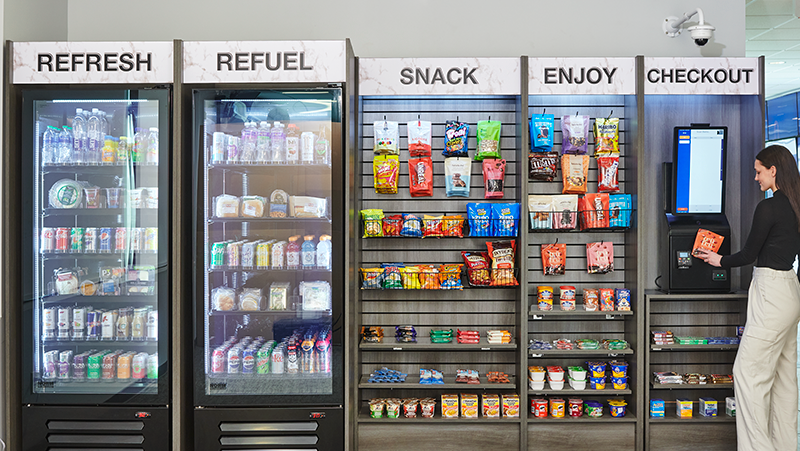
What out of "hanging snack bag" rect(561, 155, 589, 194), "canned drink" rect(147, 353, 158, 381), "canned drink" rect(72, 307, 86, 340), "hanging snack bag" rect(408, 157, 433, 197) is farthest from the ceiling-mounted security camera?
"canned drink" rect(72, 307, 86, 340)

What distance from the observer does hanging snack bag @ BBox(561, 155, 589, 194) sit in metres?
3.70

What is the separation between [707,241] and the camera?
11.6 feet

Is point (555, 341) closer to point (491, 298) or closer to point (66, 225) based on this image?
point (491, 298)

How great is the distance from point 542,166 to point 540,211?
33cm

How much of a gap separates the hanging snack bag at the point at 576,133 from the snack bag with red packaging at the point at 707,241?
948 mm

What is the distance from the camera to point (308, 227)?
3350 millimetres

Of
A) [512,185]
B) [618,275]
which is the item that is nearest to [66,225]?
[512,185]

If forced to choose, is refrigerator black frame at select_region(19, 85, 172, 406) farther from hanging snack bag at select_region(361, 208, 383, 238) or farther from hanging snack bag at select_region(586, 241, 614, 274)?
hanging snack bag at select_region(586, 241, 614, 274)

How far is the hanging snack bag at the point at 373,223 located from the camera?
3.62 m

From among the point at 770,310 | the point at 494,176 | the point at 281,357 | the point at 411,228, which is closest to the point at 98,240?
the point at 281,357

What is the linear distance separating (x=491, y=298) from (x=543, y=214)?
753mm

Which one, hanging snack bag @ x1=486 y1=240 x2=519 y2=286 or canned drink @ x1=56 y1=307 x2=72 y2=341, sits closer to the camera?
canned drink @ x1=56 y1=307 x2=72 y2=341

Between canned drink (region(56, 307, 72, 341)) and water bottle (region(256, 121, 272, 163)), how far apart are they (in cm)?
154

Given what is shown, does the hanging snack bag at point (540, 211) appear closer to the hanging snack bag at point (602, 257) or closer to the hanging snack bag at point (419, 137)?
the hanging snack bag at point (602, 257)
